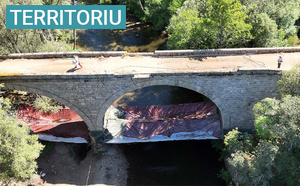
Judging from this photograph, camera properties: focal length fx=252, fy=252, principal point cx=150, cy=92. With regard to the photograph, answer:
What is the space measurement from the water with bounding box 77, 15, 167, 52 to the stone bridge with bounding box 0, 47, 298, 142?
17.4 m

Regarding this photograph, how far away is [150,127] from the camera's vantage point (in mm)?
24859

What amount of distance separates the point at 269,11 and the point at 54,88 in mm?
25335

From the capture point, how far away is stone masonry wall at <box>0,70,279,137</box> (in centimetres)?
2136

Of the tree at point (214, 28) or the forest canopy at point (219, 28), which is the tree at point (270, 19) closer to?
the forest canopy at point (219, 28)

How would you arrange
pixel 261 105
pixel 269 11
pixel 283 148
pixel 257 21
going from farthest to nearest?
pixel 269 11 → pixel 257 21 → pixel 261 105 → pixel 283 148

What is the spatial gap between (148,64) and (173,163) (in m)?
10.2

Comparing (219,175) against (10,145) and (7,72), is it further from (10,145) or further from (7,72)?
(7,72)

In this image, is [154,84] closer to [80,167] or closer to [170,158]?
[170,158]

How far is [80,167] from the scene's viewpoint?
81.6ft

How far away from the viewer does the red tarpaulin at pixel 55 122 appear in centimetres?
2575

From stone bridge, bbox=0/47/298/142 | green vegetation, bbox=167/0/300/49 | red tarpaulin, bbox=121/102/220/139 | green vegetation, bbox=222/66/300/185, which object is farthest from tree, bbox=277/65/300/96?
green vegetation, bbox=167/0/300/49

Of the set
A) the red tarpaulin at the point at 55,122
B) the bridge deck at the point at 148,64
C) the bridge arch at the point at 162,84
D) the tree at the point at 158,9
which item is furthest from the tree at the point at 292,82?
the tree at the point at 158,9

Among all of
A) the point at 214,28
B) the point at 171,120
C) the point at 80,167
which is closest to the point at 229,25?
the point at 214,28

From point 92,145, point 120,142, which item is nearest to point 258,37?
point 120,142
